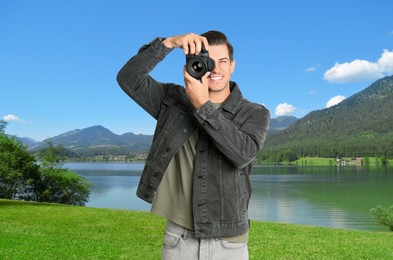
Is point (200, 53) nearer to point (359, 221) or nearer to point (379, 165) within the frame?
point (359, 221)

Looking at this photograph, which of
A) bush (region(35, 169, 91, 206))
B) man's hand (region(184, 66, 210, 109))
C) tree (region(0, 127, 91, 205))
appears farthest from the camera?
bush (region(35, 169, 91, 206))

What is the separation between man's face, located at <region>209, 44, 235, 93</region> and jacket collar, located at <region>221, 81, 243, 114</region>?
67 millimetres

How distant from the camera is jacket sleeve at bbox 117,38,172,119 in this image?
2.31 meters

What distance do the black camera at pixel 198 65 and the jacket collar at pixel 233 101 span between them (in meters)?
0.29

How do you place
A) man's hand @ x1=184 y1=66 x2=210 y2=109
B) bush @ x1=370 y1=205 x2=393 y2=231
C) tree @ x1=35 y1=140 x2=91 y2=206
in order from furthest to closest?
tree @ x1=35 y1=140 x2=91 y2=206
bush @ x1=370 y1=205 x2=393 y2=231
man's hand @ x1=184 y1=66 x2=210 y2=109

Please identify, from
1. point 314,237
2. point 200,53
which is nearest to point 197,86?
point 200,53

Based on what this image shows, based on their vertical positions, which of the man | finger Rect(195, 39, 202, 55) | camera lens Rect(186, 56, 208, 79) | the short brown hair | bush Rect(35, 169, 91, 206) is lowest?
bush Rect(35, 169, 91, 206)

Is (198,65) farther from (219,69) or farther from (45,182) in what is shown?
(45,182)

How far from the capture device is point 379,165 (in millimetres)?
150250

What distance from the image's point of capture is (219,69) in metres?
2.27

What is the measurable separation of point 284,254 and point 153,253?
2.89 m

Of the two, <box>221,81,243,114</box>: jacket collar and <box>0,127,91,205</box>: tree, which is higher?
<box>221,81,243,114</box>: jacket collar

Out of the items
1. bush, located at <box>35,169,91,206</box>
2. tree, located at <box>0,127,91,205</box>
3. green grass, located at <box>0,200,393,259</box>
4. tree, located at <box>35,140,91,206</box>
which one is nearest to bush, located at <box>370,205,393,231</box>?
green grass, located at <box>0,200,393,259</box>

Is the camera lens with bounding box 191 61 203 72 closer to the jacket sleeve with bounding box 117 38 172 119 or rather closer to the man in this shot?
the man
